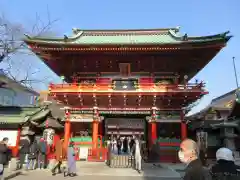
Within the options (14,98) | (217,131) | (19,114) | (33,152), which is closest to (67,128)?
(19,114)

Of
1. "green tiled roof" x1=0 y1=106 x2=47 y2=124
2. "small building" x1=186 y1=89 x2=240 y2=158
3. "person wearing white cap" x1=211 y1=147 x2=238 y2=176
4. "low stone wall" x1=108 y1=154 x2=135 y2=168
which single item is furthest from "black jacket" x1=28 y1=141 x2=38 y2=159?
"small building" x1=186 y1=89 x2=240 y2=158

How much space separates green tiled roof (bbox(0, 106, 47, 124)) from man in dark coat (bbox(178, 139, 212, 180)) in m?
16.5

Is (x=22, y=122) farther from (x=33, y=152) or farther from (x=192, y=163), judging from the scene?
(x=192, y=163)

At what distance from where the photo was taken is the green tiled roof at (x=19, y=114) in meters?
17.5

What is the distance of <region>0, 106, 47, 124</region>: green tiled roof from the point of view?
17516 mm

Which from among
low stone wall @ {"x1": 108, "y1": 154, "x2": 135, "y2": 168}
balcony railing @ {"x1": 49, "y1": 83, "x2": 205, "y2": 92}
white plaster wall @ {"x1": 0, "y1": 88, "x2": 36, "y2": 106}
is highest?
white plaster wall @ {"x1": 0, "y1": 88, "x2": 36, "y2": 106}

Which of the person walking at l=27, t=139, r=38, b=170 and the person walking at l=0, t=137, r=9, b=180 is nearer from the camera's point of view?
the person walking at l=0, t=137, r=9, b=180

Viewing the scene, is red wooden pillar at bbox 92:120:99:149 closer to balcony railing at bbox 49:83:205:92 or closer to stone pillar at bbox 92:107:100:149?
stone pillar at bbox 92:107:100:149

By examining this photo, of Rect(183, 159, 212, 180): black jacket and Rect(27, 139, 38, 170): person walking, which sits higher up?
Rect(183, 159, 212, 180): black jacket

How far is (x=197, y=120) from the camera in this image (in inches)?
770

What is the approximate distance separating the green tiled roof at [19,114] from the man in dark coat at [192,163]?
16530mm

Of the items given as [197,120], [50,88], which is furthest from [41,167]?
[197,120]

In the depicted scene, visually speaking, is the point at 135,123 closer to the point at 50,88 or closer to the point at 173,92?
the point at 173,92

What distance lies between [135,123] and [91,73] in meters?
6.22
